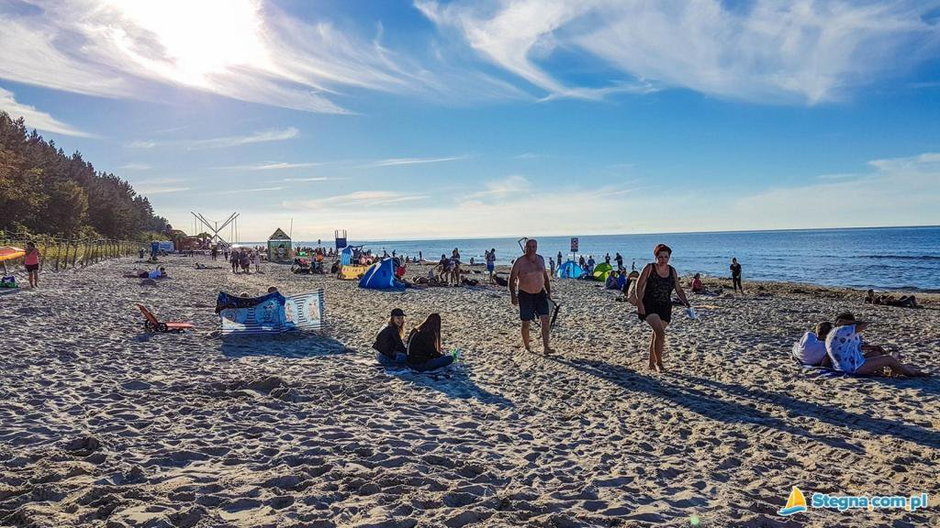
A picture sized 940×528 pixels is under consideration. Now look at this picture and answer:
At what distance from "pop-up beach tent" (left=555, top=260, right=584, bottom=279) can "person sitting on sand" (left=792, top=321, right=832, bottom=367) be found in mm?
22173

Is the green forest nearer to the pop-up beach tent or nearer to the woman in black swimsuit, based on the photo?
the pop-up beach tent

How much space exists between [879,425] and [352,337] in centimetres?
819

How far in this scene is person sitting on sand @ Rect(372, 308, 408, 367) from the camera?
791 cm

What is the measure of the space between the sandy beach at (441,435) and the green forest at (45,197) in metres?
27.6

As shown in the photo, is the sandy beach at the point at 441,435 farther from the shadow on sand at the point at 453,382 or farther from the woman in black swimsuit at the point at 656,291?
the woman in black swimsuit at the point at 656,291

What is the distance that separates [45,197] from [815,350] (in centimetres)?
5048

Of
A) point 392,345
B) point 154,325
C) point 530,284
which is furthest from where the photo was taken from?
point 154,325

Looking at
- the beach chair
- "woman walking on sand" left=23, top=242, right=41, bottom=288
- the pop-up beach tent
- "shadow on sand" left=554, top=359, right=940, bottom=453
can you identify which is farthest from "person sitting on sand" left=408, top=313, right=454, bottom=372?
the pop-up beach tent

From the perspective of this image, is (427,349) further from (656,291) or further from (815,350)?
(815,350)

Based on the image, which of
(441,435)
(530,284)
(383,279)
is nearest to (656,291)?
(530,284)

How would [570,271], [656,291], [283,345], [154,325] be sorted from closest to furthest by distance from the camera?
[656,291] < [283,345] < [154,325] < [570,271]

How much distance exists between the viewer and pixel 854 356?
23.7ft

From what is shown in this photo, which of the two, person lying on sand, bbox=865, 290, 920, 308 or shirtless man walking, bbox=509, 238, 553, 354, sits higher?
shirtless man walking, bbox=509, 238, 553, 354

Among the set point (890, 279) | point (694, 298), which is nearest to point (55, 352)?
point (694, 298)
